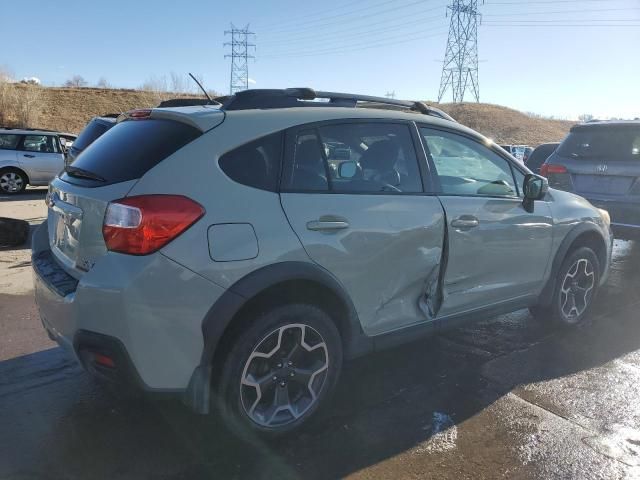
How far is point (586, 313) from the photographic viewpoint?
533 centimetres

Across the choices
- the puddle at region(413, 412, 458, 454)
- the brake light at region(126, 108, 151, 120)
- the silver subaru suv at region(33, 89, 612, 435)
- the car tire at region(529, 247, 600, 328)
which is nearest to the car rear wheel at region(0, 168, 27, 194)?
the silver subaru suv at region(33, 89, 612, 435)

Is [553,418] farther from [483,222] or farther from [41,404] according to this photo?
[41,404]

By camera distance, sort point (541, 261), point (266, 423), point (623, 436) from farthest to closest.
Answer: point (541, 261) < point (623, 436) < point (266, 423)

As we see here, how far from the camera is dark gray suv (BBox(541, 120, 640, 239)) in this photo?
6508 millimetres

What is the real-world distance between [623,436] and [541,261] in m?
1.54

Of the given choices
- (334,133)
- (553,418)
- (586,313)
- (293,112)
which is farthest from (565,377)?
(293,112)

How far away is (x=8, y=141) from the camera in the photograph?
1417 cm

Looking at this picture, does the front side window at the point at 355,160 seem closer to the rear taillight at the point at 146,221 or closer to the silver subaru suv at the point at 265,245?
the silver subaru suv at the point at 265,245

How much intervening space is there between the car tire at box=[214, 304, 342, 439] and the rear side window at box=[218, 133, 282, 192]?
66cm

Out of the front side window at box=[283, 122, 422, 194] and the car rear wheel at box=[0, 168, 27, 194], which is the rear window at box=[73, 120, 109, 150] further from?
the car rear wheel at box=[0, 168, 27, 194]

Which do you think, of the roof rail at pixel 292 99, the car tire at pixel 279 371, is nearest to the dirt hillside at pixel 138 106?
the roof rail at pixel 292 99

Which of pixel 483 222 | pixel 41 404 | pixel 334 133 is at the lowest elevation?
pixel 41 404

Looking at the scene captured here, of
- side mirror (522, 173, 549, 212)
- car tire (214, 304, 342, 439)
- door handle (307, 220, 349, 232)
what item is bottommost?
car tire (214, 304, 342, 439)

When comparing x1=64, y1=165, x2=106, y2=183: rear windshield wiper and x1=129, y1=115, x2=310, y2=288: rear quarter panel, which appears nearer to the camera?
x1=129, y1=115, x2=310, y2=288: rear quarter panel
